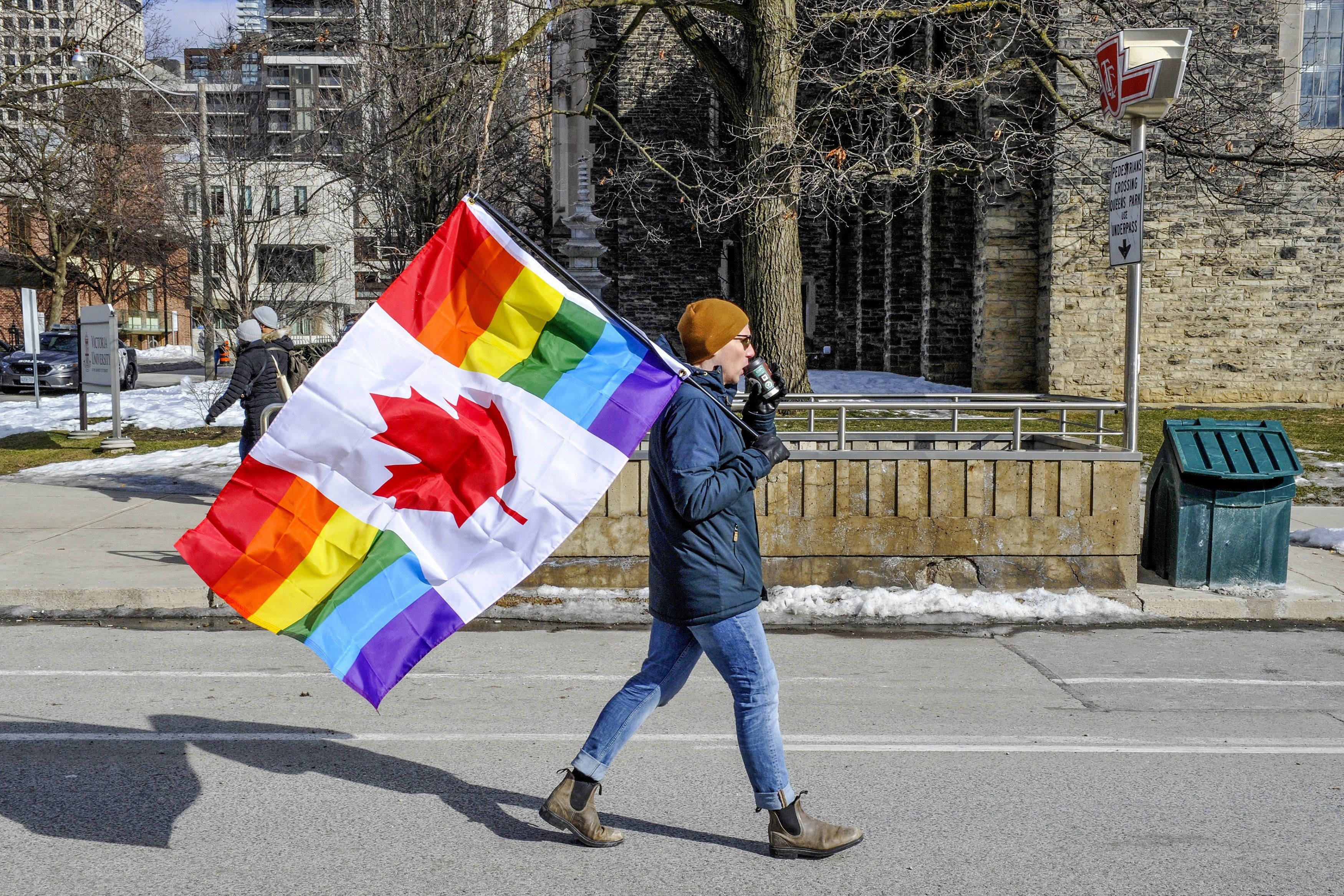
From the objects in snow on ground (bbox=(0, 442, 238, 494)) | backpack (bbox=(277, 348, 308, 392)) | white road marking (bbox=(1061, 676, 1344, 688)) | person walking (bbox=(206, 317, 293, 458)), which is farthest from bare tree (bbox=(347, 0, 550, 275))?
white road marking (bbox=(1061, 676, 1344, 688))

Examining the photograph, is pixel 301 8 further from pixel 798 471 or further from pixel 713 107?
pixel 798 471

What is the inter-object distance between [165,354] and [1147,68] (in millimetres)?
69114

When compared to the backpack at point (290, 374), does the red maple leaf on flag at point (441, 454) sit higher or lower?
higher

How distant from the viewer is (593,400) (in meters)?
4.14

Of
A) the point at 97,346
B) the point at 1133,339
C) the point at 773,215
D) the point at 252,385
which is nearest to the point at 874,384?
the point at 773,215

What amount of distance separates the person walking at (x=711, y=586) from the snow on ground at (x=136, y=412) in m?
16.3

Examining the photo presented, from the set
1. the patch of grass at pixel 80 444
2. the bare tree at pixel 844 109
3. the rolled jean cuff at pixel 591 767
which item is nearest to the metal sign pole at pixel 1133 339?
the bare tree at pixel 844 109

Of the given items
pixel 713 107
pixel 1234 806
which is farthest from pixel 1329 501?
pixel 713 107

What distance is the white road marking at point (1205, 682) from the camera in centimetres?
623

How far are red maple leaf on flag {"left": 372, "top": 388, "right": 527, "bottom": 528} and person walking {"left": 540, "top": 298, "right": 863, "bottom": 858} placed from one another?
22.5 inches

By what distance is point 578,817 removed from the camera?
398 centimetres

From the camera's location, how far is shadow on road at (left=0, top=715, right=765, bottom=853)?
4156mm

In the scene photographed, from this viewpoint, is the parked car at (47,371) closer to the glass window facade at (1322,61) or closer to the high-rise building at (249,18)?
the high-rise building at (249,18)

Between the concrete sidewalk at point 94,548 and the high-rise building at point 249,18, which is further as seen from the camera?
the high-rise building at point 249,18
